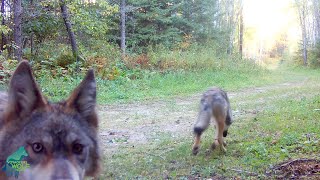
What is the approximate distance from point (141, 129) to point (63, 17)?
396 inches

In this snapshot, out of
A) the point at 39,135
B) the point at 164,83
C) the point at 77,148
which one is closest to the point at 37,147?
the point at 39,135

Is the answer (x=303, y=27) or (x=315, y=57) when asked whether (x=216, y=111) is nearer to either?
(x=315, y=57)

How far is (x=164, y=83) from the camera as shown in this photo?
1705cm

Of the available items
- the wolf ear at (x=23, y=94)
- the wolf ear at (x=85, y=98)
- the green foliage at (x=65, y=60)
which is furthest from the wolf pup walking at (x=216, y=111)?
the green foliage at (x=65, y=60)

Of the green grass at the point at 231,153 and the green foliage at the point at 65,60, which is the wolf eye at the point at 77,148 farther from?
the green foliage at the point at 65,60

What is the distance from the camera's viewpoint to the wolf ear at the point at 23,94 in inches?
101

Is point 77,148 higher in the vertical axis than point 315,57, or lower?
lower

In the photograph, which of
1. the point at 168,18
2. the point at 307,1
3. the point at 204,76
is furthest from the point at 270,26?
the point at 204,76

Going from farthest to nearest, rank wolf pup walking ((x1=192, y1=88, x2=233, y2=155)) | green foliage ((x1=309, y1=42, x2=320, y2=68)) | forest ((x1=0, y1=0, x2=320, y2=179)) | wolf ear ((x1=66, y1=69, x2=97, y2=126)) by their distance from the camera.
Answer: green foliage ((x1=309, y1=42, x2=320, y2=68))
wolf pup walking ((x1=192, y1=88, x2=233, y2=155))
forest ((x1=0, y1=0, x2=320, y2=179))
wolf ear ((x1=66, y1=69, x2=97, y2=126))

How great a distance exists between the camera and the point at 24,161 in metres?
2.47

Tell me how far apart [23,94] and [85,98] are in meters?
0.52

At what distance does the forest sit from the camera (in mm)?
5621

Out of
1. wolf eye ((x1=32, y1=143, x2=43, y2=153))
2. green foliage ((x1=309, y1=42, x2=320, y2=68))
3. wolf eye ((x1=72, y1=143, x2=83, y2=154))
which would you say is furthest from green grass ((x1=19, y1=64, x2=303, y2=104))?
green foliage ((x1=309, y1=42, x2=320, y2=68))

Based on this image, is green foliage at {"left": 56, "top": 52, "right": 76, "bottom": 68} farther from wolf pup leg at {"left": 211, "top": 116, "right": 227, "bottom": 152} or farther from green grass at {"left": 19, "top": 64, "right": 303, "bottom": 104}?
wolf pup leg at {"left": 211, "top": 116, "right": 227, "bottom": 152}
